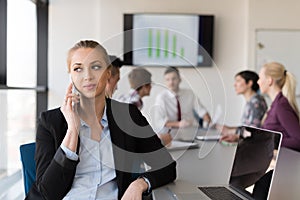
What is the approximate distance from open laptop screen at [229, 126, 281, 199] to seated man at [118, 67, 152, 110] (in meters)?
0.45

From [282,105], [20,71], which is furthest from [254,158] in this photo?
[20,71]

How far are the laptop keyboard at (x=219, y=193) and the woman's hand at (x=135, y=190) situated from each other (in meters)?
0.22

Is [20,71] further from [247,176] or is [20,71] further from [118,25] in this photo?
[247,176]

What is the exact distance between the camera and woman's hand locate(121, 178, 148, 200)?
1.49 m

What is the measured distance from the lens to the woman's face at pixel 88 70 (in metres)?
1.50

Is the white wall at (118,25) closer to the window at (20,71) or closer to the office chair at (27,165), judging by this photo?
the window at (20,71)

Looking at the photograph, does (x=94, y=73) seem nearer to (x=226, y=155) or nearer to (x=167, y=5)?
(x=226, y=155)

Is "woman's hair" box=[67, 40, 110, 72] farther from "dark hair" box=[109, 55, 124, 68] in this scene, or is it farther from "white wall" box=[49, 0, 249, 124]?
"white wall" box=[49, 0, 249, 124]

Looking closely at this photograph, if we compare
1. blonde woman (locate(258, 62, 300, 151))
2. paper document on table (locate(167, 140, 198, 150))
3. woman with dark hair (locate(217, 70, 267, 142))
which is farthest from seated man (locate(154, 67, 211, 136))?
woman with dark hair (locate(217, 70, 267, 142))

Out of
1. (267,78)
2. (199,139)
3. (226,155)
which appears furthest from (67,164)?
(267,78)

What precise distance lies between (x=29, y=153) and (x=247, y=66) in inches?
144

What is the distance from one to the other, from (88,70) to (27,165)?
685 mm

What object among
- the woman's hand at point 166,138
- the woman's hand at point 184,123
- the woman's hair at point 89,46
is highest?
the woman's hair at point 89,46

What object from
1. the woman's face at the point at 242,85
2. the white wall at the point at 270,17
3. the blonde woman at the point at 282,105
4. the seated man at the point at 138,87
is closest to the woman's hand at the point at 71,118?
the seated man at the point at 138,87
